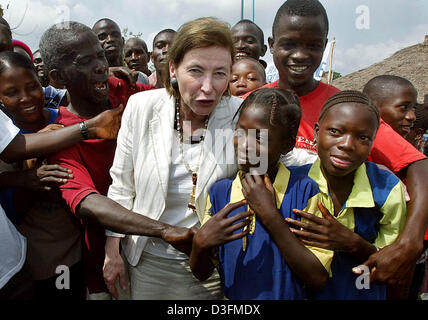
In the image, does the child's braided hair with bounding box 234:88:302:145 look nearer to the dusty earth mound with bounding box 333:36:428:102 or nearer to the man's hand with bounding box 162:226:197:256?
the man's hand with bounding box 162:226:197:256

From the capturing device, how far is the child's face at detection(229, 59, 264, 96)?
10.7 ft

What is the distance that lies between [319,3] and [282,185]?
134 centimetres

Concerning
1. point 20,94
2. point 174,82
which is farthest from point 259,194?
point 20,94

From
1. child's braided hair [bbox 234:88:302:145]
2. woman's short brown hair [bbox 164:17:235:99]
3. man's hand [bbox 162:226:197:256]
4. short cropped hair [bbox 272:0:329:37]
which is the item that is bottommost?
man's hand [bbox 162:226:197:256]

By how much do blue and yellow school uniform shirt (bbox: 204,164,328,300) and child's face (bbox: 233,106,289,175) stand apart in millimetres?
102

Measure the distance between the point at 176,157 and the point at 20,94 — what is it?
1.11 meters

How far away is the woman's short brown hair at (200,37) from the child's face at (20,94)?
973 millimetres

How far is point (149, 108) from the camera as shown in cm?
180

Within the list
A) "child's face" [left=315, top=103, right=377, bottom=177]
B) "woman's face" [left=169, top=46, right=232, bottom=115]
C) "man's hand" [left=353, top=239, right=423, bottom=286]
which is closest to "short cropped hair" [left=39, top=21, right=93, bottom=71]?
"woman's face" [left=169, top=46, right=232, bottom=115]

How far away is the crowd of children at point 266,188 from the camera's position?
152 centimetres

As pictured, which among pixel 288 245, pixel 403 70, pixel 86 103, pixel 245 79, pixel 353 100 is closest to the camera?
pixel 288 245

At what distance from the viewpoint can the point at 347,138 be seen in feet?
5.29

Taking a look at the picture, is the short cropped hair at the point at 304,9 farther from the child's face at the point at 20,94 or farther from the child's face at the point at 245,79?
the child's face at the point at 20,94

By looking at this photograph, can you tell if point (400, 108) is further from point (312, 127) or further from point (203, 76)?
point (203, 76)
